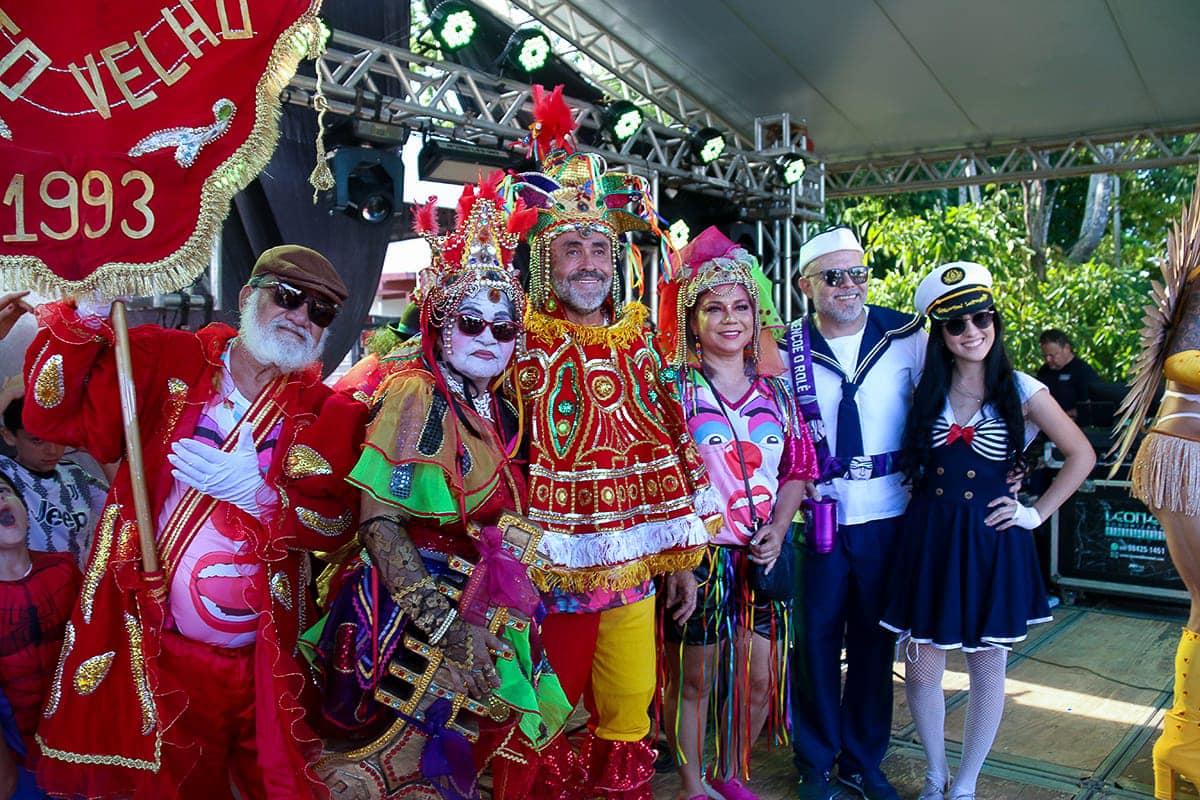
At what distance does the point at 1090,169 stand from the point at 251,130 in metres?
7.19

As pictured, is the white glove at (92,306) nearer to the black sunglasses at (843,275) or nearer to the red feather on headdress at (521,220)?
the red feather on headdress at (521,220)

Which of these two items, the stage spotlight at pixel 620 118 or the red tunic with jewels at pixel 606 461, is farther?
the stage spotlight at pixel 620 118

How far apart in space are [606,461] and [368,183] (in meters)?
3.57

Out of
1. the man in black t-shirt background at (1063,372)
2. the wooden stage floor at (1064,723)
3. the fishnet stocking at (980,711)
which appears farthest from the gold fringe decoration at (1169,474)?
the man in black t-shirt background at (1063,372)

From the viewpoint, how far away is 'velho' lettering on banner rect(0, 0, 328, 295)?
2.34 meters

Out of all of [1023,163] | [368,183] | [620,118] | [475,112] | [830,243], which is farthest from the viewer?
[1023,163]

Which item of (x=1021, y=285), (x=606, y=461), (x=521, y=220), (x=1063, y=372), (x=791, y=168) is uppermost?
(x=791, y=168)

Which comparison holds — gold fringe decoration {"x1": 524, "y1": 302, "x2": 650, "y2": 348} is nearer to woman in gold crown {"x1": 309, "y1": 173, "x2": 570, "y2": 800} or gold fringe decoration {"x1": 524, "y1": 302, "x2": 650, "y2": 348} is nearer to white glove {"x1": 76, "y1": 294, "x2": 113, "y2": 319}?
woman in gold crown {"x1": 309, "y1": 173, "x2": 570, "y2": 800}

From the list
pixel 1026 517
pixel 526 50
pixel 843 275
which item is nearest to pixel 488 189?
pixel 843 275

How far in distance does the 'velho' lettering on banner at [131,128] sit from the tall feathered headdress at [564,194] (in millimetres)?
931

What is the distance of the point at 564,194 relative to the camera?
318 cm

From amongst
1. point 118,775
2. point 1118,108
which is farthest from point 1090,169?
point 118,775

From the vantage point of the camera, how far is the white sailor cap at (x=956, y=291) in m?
3.21

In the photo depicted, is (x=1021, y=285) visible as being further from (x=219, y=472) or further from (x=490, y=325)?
(x=219, y=472)
